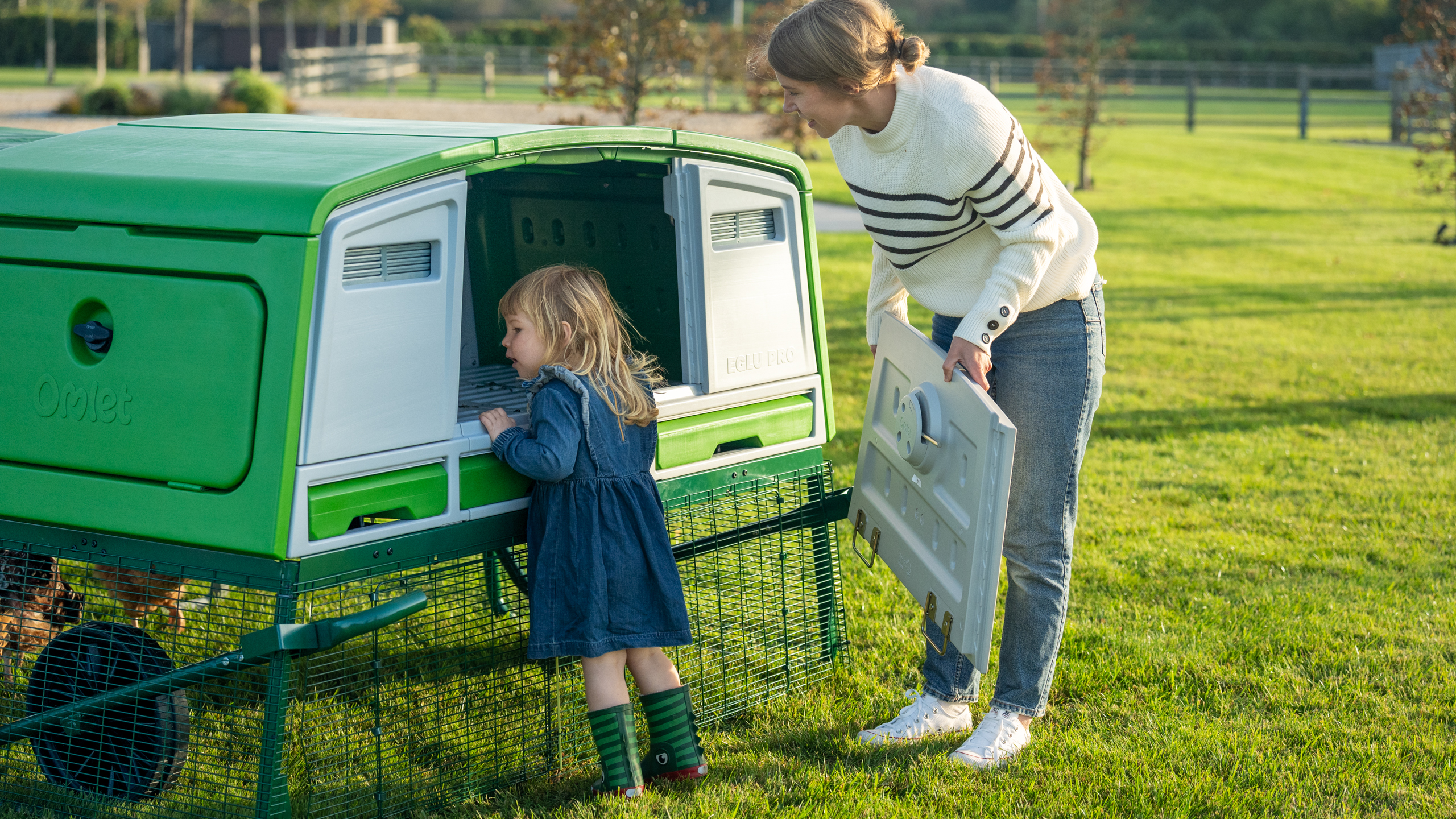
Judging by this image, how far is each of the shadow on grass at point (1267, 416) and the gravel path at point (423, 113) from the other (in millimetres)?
12158

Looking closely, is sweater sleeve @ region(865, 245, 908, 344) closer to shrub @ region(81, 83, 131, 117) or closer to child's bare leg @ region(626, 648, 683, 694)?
child's bare leg @ region(626, 648, 683, 694)

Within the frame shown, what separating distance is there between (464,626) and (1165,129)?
27019 millimetres

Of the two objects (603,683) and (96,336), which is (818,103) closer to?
(603,683)

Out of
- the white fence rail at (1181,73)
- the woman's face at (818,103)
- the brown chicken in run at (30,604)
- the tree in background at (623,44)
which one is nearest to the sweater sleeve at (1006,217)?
the woman's face at (818,103)

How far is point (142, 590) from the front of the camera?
10.4 ft

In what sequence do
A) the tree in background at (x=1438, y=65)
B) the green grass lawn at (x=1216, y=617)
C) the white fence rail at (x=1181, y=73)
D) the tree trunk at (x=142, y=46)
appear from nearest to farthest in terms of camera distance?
the green grass lawn at (x=1216, y=617)
the tree in background at (x=1438, y=65)
the white fence rail at (x=1181, y=73)
the tree trunk at (x=142, y=46)

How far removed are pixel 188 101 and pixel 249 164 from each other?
23409 millimetres

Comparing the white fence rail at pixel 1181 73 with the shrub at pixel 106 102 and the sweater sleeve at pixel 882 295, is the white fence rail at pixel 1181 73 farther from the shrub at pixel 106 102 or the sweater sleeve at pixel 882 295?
the sweater sleeve at pixel 882 295

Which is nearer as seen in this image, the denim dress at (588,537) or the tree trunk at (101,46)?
the denim dress at (588,537)

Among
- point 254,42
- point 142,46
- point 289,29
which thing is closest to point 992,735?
point 254,42

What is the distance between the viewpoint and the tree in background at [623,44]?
11.4 metres

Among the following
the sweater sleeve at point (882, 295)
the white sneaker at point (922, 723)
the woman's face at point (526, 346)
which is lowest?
the white sneaker at point (922, 723)

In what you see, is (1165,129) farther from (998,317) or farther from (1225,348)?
(998,317)

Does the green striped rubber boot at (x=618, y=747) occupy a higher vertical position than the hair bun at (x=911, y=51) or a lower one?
lower
